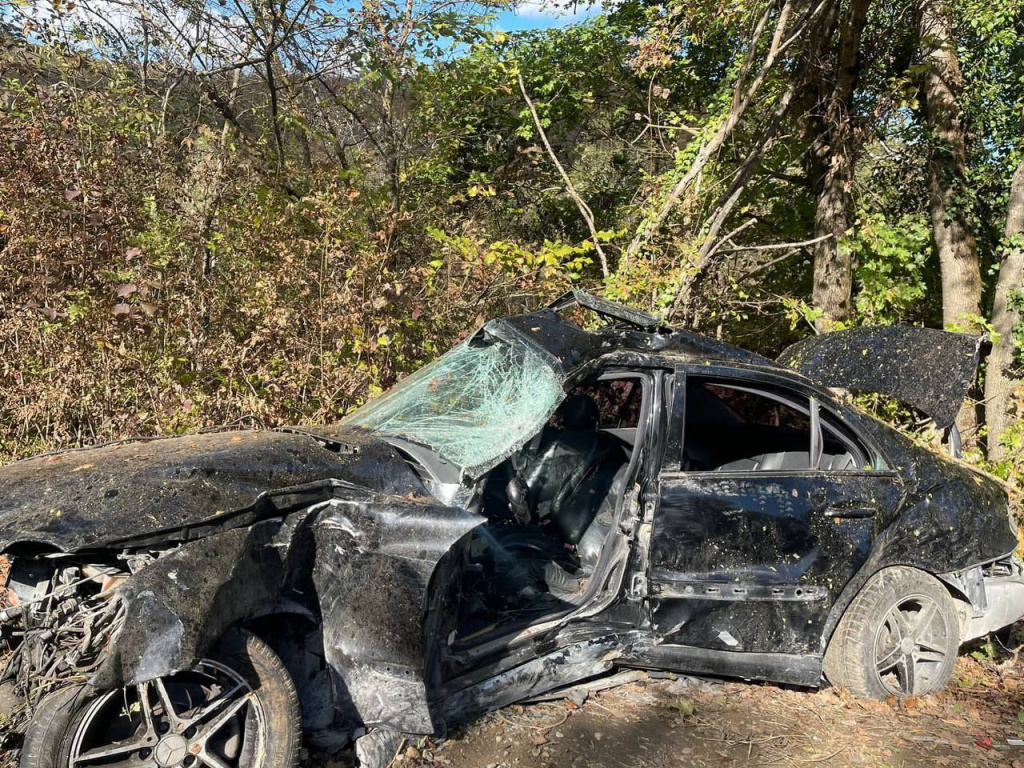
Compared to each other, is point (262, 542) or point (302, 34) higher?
point (302, 34)

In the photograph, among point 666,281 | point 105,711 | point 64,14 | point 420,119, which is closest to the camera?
point 105,711

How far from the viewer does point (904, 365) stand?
186 inches

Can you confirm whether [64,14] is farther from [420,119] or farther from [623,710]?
[623,710]

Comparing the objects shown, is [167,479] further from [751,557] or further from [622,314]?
[751,557]

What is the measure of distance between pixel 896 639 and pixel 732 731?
114 centimetres

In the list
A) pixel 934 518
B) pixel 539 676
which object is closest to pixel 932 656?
pixel 934 518

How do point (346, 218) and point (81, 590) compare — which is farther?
point (346, 218)

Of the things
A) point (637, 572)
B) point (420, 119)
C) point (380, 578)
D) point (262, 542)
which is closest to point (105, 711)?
point (262, 542)

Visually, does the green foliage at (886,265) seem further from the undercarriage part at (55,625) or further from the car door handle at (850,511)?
the undercarriage part at (55,625)

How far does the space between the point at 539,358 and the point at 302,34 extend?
5.75 metres

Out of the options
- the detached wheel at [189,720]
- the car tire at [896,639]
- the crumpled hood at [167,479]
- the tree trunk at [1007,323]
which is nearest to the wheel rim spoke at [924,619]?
the car tire at [896,639]

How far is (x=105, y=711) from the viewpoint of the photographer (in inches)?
106

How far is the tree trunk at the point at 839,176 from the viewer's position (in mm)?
9641

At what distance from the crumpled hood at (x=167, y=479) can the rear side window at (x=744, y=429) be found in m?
1.82
